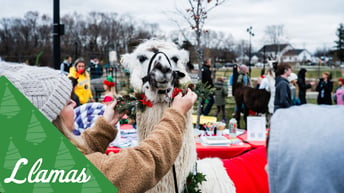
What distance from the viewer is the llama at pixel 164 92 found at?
1939 mm

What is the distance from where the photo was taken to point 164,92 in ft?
6.48

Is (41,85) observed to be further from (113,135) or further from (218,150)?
(218,150)

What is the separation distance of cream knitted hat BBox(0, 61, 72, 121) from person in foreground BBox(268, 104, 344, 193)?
697mm

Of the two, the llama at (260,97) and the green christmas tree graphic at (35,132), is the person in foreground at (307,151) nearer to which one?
the green christmas tree graphic at (35,132)

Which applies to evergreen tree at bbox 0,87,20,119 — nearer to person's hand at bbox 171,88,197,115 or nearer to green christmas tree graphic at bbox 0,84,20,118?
green christmas tree graphic at bbox 0,84,20,118

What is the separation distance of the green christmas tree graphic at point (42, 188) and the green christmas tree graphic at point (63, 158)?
6 centimetres

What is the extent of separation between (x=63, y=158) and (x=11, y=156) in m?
0.13

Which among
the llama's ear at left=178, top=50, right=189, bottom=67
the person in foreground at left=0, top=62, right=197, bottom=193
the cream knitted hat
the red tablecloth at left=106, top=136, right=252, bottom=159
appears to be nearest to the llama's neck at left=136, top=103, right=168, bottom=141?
the llama's ear at left=178, top=50, right=189, bottom=67

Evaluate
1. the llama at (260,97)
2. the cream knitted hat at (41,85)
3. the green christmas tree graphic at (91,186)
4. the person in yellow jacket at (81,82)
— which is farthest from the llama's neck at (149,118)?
the llama at (260,97)

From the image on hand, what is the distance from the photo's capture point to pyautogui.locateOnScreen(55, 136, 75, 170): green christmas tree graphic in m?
0.90

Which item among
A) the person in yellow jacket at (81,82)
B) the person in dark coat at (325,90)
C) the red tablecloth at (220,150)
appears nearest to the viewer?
the red tablecloth at (220,150)

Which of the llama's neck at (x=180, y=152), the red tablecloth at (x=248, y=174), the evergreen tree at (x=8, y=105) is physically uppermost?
the evergreen tree at (x=8, y=105)

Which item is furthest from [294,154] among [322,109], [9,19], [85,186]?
[9,19]

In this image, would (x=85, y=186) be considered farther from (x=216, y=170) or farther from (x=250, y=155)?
(x=250, y=155)
